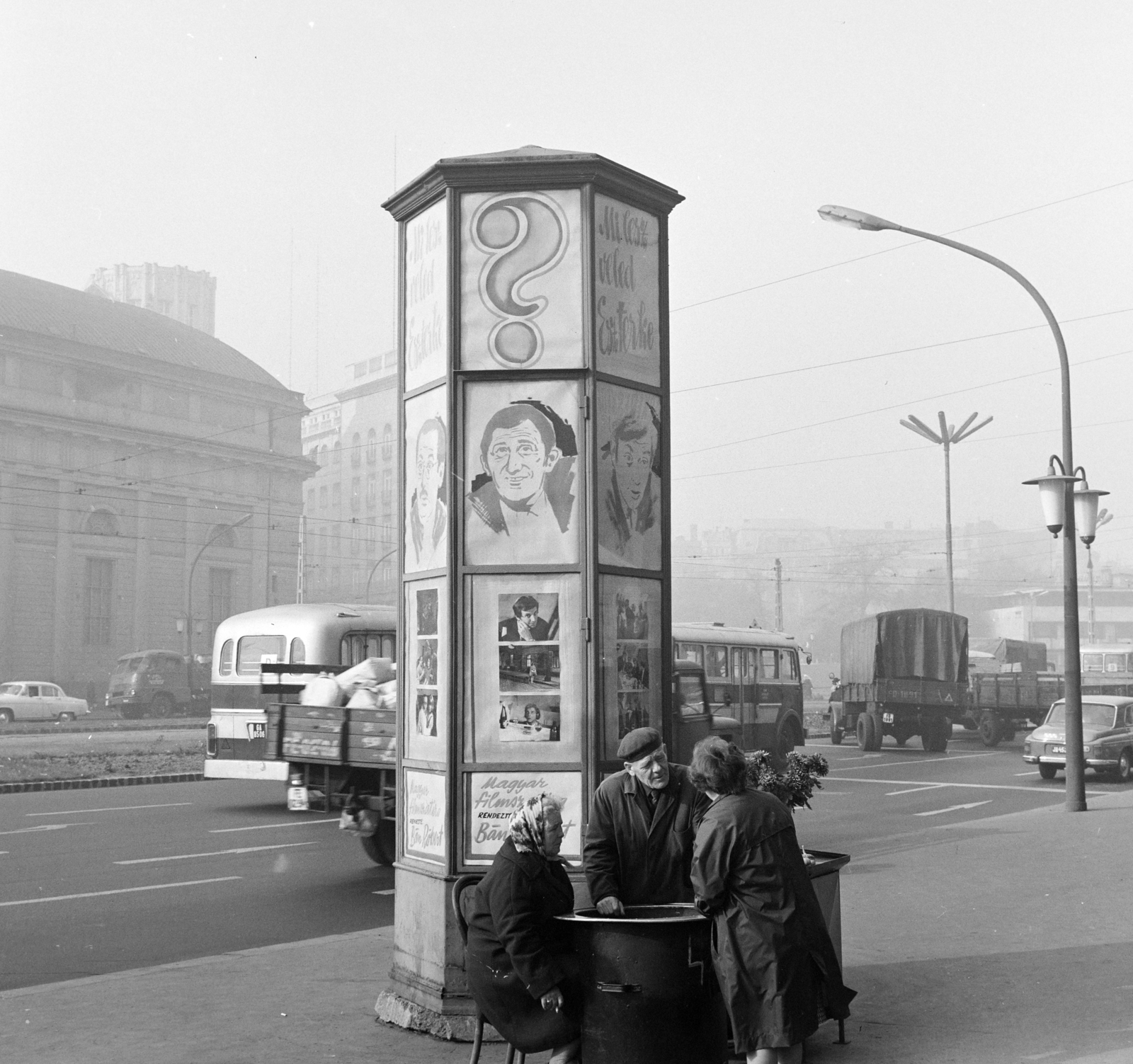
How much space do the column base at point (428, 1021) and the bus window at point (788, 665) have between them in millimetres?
22033

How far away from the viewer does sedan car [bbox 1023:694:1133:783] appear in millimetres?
23922

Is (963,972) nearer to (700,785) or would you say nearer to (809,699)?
(700,785)

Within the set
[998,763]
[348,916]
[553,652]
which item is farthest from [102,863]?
[998,763]

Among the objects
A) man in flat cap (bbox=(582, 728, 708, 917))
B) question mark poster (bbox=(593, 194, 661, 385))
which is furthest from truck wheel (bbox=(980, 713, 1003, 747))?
man in flat cap (bbox=(582, 728, 708, 917))

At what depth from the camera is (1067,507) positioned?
1739cm

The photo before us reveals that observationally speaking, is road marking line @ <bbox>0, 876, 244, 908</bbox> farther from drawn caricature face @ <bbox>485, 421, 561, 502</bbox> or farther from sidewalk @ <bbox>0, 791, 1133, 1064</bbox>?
drawn caricature face @ <bbox>485, 421, 561, 502</bbox>

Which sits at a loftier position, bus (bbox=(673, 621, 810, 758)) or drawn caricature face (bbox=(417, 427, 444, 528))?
drawn caricature face (bbox=(417, 427, 444, 528))

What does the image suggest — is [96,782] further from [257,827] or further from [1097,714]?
[1097,714]

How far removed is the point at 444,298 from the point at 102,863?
8.92m

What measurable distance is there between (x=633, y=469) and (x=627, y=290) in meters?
0.96

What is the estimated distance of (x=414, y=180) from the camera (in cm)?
729

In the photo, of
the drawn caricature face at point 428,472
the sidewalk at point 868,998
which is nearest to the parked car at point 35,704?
the sidewalk at point 868,998

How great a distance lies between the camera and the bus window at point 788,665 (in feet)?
92.7

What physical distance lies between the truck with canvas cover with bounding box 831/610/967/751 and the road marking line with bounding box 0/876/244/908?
2360 cm
